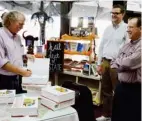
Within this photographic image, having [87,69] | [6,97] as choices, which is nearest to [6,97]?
[6,97]

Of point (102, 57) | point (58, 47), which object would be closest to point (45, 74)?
point (102, 57)

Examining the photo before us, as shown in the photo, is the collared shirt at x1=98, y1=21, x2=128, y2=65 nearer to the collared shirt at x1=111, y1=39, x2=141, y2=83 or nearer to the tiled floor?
the collared shirt at x1=111, y1=39, x2=141, y2=83

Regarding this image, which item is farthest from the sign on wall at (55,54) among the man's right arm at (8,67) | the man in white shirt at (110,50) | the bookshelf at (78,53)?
the man's right arm at (8,67)

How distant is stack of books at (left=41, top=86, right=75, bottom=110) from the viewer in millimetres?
2117

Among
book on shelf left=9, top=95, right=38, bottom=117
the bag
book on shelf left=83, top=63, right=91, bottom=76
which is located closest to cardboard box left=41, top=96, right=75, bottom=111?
book on shelf left=9, top=95, right=38, bottom=117

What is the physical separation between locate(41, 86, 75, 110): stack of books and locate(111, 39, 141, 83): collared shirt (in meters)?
0.66

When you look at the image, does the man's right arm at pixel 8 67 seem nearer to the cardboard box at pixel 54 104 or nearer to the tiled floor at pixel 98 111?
the cardboard box at pixel 54 104

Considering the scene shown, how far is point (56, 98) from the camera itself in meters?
2.10

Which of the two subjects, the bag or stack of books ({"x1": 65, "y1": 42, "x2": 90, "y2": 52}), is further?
stack of books ({"x1": 65, "y1": 42, "x2": 90, "y2": 52})

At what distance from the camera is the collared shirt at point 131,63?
246 centimetres

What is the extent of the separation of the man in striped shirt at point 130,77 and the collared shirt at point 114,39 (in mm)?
619

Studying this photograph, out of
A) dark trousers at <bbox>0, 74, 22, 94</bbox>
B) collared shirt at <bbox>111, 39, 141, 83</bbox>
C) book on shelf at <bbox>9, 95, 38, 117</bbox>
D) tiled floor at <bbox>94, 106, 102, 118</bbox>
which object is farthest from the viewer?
tiled floor at <bbox>94, 106, 102, 118</bbox>

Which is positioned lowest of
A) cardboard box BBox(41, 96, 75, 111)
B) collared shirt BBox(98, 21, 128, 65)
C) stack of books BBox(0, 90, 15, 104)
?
cardboard box BBox(41, 96, 75, 111)

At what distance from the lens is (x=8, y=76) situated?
107 inches
